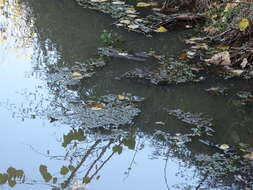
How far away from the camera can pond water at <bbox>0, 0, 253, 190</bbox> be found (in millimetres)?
3082

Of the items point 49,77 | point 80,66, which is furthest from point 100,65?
point 49,77

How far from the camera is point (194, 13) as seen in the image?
5.64 meters

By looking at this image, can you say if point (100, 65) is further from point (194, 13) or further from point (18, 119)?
point (194, 13)

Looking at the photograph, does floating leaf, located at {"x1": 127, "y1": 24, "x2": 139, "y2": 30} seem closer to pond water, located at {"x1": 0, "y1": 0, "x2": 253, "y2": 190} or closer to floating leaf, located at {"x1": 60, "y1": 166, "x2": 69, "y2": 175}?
pond water, located at {"x1": 0, "y1": 0, "x2": 253, "y2": 190}

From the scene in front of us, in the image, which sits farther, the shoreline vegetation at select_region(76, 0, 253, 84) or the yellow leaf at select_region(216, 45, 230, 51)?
the yellow leaf at select_region(216, 45, 230, 51)

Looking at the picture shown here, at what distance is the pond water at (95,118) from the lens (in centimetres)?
308

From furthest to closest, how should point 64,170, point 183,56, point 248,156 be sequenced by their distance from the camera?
point 183,56 → point 248,156 → point 64,170

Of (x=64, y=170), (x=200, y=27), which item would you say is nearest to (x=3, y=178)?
(x=64, y=170)

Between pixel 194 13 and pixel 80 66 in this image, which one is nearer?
pixel 80 66

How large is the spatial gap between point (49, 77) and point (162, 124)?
1.11m

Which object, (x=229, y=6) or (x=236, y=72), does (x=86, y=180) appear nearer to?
(x=236, y=72)

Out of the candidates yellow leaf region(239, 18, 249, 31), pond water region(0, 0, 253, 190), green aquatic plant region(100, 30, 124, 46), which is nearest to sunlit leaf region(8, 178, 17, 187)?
pond water region(0, 0, 253, 190)

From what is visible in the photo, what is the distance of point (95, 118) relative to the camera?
3.60 m

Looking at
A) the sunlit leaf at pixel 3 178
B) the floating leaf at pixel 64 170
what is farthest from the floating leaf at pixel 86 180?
the sunlit leaf at pixel 3 178
